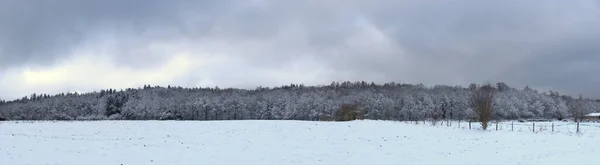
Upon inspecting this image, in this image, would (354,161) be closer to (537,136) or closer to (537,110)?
(537,136)

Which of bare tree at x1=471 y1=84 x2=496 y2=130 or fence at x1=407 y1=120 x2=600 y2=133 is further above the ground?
bare tree at x1=471 y1=84 x2=496 y2=130

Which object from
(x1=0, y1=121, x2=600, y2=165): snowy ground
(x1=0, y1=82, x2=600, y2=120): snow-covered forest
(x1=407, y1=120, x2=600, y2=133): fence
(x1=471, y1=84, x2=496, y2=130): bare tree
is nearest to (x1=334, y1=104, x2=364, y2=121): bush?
(x1=407, y1=120, x2=600, y2=133): fence

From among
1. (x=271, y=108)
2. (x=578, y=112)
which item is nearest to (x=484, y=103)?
(x=271, y=108)

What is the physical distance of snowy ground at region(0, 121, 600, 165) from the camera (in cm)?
2066

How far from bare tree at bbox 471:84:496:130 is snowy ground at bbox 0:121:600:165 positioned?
24.5 feet

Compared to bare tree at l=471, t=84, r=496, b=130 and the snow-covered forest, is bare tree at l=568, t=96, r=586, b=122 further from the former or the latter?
bare tree at l=471, t=84, r=496, b=130

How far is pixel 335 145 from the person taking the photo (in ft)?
92.7

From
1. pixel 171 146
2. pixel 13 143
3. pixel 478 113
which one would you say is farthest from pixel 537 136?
pixel 13 143

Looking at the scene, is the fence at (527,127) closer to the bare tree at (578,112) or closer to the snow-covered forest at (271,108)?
the bare tree at (578,112)

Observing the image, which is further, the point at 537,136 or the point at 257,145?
the point at 537,136

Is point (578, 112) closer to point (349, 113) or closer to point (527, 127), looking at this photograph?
point (527, 127)

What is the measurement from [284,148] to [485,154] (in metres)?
10.1

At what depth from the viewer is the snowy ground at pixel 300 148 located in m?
20.7

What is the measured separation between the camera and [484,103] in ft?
152
